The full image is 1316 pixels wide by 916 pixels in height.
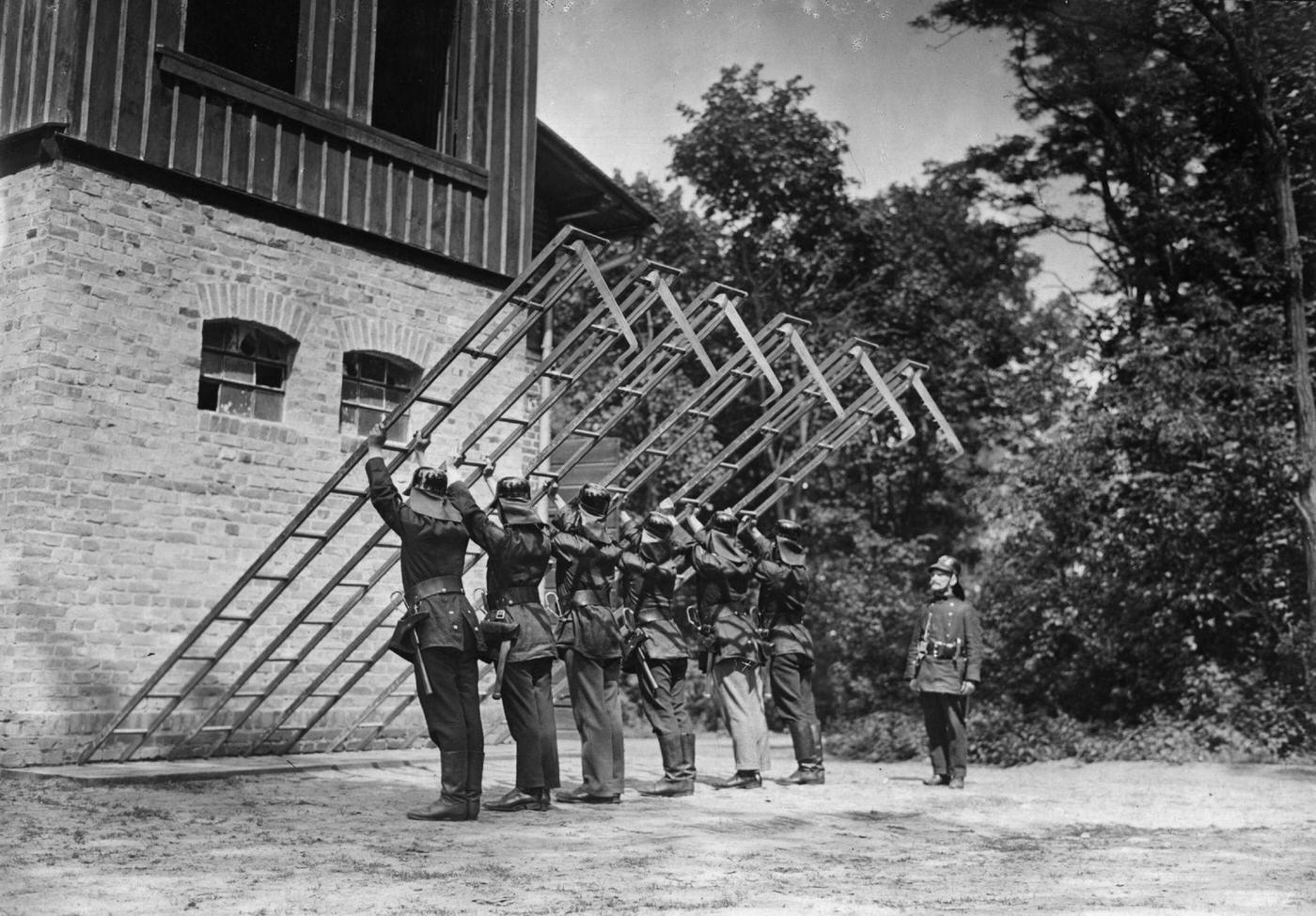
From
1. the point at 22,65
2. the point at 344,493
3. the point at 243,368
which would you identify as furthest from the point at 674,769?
the point at 22,65

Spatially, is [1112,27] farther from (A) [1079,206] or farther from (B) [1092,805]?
(B) [1092,805]

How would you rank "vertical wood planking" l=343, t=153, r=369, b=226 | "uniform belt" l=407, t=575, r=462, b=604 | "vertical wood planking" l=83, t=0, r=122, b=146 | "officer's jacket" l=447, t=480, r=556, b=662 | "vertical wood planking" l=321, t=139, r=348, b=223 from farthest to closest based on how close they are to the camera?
"vertical wood planking" l=343, t=153, r=369, b=226 → "vertical wood planking" l=321, t=139, r=348, b=223 → "vertical wood planking" l=83, t=0, r=122, b=146 → "officer's jacket" l=447, t=480, r=556, b=662 → "uniform belt" l=407, t=575, r=462, b=604

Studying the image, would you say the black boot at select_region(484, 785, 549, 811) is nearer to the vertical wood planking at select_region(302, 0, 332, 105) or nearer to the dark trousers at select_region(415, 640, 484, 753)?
the dark trousers at select_region(415, 640, 484, 753)

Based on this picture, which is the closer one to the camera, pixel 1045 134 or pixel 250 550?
pixel 250 550

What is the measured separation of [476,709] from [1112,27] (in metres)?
13.0

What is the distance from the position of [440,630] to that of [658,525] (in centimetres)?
234

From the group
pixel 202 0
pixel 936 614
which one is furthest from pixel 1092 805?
pixel 202 0

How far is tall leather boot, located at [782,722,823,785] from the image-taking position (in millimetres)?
10320

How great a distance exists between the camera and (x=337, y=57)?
11336 mm

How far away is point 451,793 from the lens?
24.2 feet

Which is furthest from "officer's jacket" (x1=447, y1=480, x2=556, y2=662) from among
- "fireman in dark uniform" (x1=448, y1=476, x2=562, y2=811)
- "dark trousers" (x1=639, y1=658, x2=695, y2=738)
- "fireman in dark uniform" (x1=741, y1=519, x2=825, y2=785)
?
"fireman in dark uniform" (x1=741, y1=519, x2=825, y2=785)

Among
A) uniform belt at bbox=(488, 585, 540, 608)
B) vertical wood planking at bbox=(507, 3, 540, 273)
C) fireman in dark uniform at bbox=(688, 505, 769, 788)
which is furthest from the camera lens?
vertical wood planking at bbox=(507, 3, 540, 273)

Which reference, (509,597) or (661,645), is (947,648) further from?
(509,597)

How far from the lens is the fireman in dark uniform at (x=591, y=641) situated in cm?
854
